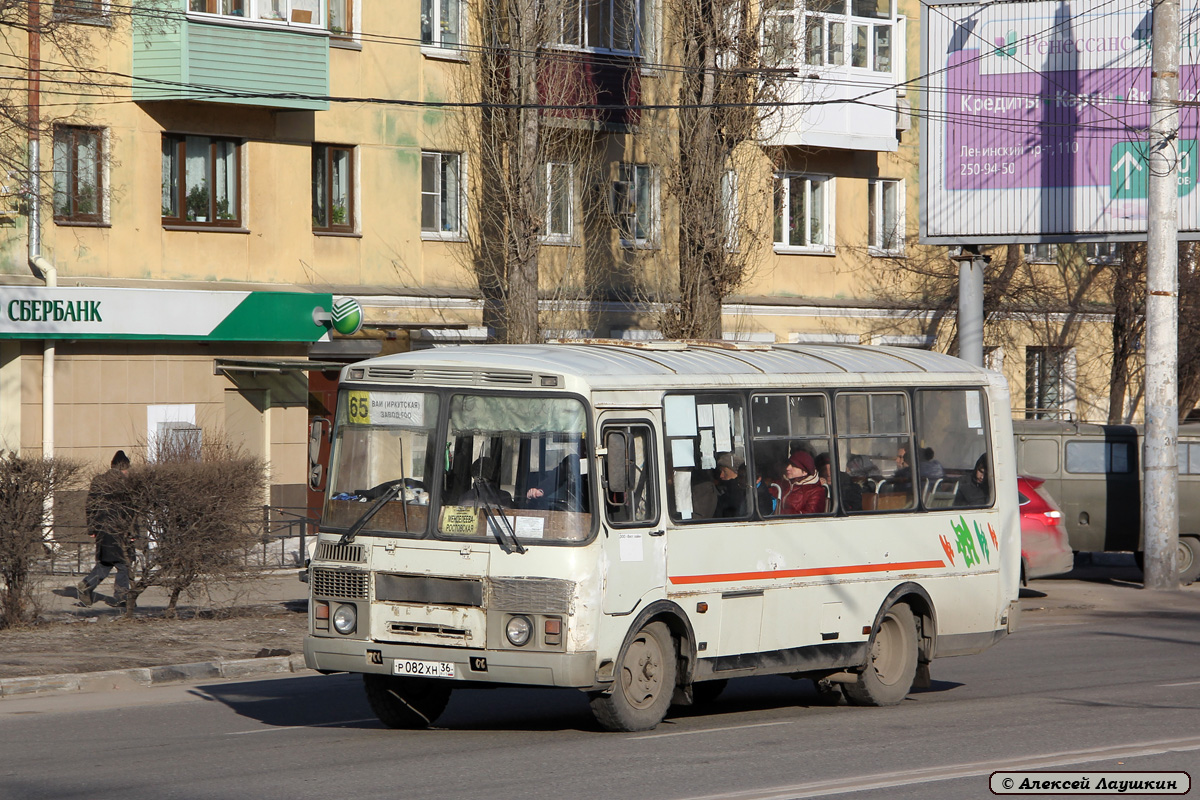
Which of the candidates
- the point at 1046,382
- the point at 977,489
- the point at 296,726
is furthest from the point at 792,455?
the point at 1046,382

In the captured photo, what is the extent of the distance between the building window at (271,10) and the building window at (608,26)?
4496 mm

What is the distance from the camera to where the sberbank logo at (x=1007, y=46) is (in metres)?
24.8

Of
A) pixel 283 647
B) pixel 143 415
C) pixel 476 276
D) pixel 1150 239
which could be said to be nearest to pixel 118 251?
pixel 143 415

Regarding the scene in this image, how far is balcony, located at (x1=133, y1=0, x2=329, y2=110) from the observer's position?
24.6 metres

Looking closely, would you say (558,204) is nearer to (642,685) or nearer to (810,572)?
(810,572)

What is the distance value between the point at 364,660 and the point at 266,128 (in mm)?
17358

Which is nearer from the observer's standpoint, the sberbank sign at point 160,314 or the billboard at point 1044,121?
the sberbank sign at point 160,314

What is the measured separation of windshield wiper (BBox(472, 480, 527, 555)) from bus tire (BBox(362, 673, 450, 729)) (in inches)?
51.7

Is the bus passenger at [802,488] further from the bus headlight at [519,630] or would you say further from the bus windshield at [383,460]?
the bus windshield at [383,460]

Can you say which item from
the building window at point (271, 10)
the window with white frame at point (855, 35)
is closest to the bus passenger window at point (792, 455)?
the building window at point (271, 10)

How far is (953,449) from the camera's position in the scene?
12961mm

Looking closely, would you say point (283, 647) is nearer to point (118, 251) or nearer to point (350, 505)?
point (350, 505)

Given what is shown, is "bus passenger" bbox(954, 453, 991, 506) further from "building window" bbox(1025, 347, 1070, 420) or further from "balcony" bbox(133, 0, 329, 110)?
"building window" bbox(1025, 347, 1070, 420)

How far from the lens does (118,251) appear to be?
24.7 metres
